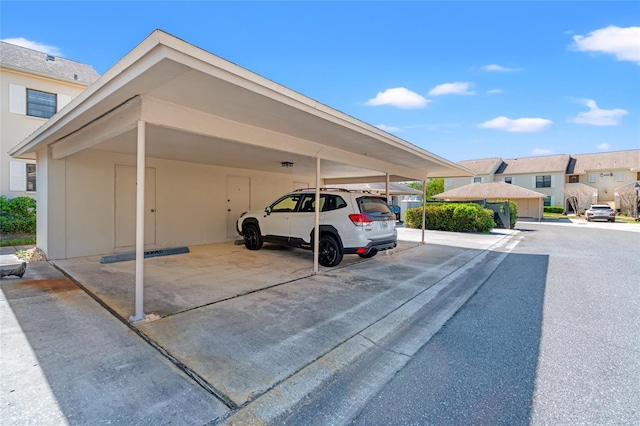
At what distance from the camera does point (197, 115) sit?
4293 millimetres

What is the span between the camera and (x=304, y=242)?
7.73 meters

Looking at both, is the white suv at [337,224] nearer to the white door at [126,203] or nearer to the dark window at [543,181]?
the white door at [126,203]

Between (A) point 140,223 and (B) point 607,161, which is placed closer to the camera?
(A) point 140,223

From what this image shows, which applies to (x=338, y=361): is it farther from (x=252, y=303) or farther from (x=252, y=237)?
(x=252, y=237)

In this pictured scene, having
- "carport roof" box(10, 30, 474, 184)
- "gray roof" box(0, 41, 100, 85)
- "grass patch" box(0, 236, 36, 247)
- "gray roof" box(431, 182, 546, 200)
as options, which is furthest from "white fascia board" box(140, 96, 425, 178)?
"gray roof" box(431, 182, 546, 200)

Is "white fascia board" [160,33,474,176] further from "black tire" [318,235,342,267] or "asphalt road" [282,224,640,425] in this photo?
"asphalt road" [282,224,640,425]

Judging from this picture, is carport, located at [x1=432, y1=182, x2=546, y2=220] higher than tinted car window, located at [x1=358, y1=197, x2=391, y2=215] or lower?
higher

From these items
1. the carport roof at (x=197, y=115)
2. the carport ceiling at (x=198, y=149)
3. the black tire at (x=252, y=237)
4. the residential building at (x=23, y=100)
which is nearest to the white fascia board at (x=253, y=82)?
the carport roof at (x=197, y=115)

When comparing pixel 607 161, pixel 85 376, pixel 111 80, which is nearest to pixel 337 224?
pixel 111 80

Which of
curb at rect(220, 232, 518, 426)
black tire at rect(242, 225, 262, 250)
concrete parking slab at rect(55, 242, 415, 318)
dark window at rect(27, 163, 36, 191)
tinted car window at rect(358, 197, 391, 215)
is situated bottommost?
curb at rect(220, 232, 518, 426)

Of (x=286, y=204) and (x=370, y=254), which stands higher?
(x=286, y=204)

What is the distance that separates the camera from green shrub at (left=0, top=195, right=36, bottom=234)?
36.0ft

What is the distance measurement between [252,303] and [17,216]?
12342 mm

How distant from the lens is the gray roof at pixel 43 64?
1311 centimetres
